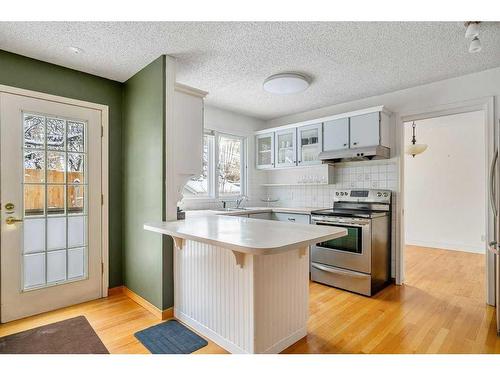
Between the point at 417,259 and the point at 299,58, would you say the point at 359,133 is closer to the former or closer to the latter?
the point at 299,58

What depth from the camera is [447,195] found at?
5117mm

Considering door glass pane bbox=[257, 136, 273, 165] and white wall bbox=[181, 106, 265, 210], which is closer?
white wall bbox=[181, 106, 265, 210]

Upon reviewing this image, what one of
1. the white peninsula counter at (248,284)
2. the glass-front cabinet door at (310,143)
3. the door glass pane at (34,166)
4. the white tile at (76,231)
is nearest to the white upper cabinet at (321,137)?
the glass-front cabinet door at (310,143)

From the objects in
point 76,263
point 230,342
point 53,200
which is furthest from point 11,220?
point 230,342

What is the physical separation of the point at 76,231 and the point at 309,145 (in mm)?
3061

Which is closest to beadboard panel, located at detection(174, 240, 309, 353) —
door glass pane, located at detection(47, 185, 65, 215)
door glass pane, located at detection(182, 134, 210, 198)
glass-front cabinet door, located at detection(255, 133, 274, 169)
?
door glass pane, located at detection(47, 185, 65, 215)

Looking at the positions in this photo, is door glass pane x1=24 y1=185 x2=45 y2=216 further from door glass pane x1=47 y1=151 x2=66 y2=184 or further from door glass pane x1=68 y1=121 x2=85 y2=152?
door glass pane x1=68 y1=121 x2=85 y2=152

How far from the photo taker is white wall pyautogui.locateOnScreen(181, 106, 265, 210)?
12.9 ft

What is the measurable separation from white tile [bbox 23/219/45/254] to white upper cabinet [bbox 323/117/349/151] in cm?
333

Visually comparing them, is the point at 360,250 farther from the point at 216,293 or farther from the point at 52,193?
the point at 52,193

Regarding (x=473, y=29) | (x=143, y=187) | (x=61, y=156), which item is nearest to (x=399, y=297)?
(x=473, y=29)

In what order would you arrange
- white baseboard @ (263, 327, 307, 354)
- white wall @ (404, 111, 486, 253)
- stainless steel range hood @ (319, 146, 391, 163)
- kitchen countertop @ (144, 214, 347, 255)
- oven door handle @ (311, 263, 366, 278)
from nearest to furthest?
kitchen countertop @ (144, 214, 347, 255) < white baseboard @ (263, 327, 307, 354) < oven door handle @ (311, 263, 366, 278) < stainless steel range hood @ (319, 146, 391, 163) < white wall @ (404, 111, 486, 253)

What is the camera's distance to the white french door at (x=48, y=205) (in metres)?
2.38
